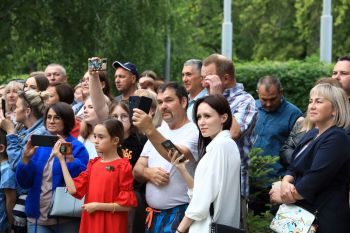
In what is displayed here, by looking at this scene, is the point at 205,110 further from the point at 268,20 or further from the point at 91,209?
the point at 268,20

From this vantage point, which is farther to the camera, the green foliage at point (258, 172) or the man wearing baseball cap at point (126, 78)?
the man wearing baseball cap at point (126, 78)

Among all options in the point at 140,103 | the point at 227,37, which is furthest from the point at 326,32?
the point at 140,103

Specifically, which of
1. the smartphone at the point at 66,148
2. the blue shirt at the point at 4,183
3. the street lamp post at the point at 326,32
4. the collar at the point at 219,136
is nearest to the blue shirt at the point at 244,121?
the collar at the point at 219,136

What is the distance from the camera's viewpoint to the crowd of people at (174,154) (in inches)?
251

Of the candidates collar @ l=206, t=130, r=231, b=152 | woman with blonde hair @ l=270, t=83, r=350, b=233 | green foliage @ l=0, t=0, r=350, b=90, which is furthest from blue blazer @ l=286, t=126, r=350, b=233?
green foliage @ l=0, t=0, r=350, b=90

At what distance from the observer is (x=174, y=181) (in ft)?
23.9

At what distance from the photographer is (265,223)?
7902 mm

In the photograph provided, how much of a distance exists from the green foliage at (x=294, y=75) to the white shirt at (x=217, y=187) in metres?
10.4

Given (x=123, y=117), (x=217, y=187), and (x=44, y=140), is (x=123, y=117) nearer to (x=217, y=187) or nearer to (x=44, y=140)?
(x=44, y=140)

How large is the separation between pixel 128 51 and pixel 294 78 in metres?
3.68

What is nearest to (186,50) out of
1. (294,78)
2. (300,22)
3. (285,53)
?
(300,22)

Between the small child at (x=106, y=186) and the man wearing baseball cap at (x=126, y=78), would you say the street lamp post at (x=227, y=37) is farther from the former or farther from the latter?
the small child at (x=106, y=186)

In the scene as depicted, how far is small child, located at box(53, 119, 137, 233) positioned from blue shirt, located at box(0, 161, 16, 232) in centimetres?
118

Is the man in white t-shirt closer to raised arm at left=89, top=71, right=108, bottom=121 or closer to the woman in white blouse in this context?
the woman in white blouse
